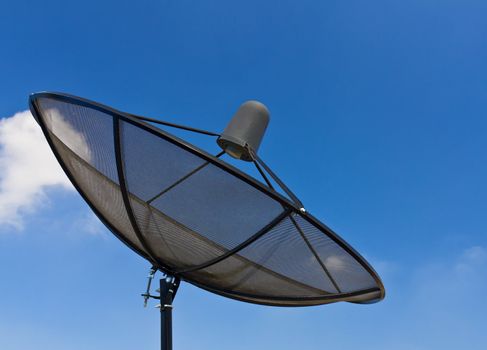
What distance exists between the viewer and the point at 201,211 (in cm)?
719

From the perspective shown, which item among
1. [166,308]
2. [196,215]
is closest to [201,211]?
[196,215]

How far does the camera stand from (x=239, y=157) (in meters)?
7.99

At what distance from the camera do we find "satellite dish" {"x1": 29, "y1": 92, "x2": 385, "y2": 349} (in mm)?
6250

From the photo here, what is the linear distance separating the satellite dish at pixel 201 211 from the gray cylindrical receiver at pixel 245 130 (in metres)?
0.01

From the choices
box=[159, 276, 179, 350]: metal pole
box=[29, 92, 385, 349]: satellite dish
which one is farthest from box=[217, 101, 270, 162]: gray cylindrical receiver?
box=[159, 276, 179, 350]: metal pole

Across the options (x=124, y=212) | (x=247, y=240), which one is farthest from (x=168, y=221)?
(x=247, y=240)

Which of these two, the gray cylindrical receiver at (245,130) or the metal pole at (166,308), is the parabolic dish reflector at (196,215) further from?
the gray cylindrical receiver at (245,130)

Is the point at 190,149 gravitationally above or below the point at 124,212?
below

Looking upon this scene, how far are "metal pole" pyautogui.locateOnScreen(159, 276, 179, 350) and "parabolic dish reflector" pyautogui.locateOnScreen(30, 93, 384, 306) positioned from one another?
0.24 m

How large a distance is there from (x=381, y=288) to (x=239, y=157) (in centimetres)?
267

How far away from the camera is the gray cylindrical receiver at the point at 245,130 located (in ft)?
25.8

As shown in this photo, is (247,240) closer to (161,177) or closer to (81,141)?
(161,177)

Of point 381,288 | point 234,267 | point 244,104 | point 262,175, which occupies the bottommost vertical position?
point 381,288

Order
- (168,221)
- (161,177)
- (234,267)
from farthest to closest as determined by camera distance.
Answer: (234,267) < (168,221) < (161,177)
